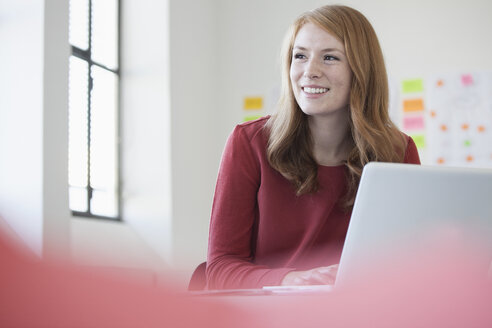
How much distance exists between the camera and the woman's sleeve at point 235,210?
4.72 ft

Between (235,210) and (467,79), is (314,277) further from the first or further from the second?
(467,79)

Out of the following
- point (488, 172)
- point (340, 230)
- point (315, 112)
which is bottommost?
point (340, 230)

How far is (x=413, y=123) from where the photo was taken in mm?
3580

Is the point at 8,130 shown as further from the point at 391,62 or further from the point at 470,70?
the point at 470,70

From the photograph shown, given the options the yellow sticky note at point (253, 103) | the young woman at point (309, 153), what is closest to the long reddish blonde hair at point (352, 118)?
the young woman at point (309, 153)

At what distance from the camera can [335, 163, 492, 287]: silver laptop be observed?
774 mm

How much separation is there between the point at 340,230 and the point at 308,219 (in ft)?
0.25

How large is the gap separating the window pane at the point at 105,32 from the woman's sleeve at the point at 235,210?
220cm

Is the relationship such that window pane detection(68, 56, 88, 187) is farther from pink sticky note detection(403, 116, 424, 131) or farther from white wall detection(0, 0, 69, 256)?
pink sticky note detection(403, 116, 424, 131)

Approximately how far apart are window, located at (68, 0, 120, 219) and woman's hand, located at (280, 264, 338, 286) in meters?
2.23

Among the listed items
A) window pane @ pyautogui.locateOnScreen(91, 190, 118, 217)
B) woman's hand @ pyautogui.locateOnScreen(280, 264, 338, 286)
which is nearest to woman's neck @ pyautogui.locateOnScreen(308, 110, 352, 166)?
woman's hand @ pyautogui.locateOnScreen(280, 264, 338, 286)

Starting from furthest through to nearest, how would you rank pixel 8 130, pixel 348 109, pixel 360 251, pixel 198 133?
1. pixel 198 133
2. pixel 8 130
3. pixel 348 109
4. pixel 360 251

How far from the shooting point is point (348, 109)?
163cm

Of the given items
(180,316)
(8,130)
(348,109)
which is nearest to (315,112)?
(348,109)
